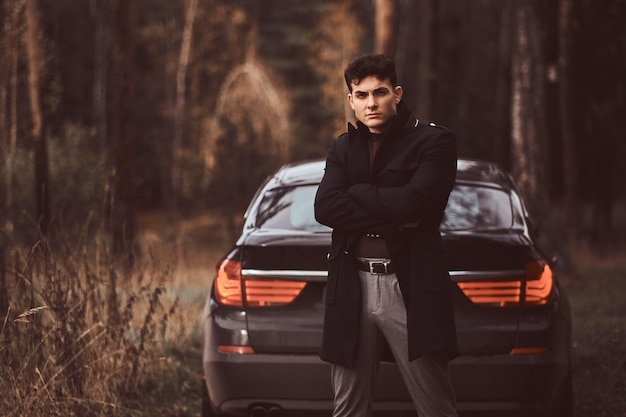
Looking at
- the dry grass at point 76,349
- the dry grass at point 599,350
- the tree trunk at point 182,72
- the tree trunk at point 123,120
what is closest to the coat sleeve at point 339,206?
the dry grass at point 76,349

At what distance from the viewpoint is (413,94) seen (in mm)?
48656

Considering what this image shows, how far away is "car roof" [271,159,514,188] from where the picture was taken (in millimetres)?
5922

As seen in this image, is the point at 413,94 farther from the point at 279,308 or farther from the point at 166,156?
the point at 279,308

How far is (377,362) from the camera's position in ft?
14.1

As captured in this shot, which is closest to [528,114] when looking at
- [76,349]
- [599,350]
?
[599,350]

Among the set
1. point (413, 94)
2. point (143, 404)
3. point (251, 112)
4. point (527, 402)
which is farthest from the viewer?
point (413, 94)

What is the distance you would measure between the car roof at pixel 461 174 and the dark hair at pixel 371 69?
1.74 meters

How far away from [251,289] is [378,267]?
1.27 m

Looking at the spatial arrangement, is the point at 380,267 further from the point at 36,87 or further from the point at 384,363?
the point at 36,87

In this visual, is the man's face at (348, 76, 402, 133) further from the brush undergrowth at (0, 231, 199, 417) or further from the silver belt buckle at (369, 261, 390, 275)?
the brush undergrowth at (0, 231, 199, 417)

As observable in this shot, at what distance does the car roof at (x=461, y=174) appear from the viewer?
5922 millimetres

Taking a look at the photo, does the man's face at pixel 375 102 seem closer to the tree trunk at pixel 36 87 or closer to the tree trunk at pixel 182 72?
the tree trunk at pixel 36 87

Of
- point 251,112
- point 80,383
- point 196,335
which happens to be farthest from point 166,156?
point 80,383

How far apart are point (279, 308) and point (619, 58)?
15653 mm
